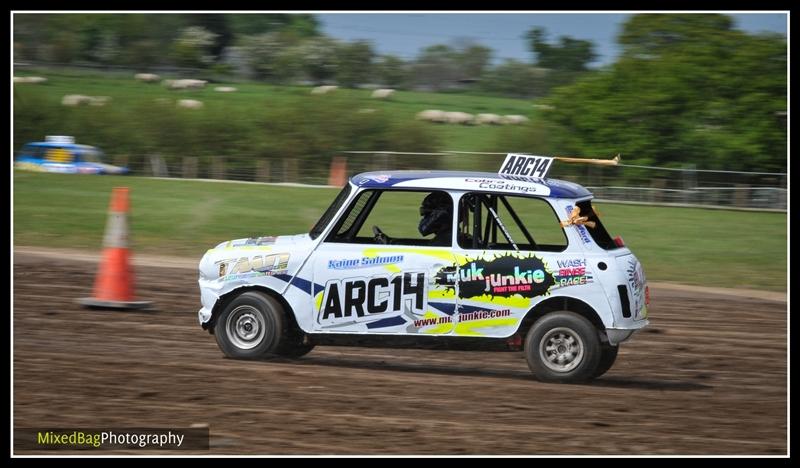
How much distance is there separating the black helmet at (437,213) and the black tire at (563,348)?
114 centimetres

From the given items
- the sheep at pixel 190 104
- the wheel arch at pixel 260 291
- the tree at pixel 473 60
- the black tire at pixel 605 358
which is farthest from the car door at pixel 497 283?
the sheep at pixel 190 104

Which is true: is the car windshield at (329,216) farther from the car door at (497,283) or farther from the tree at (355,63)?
the tree at (355,63)

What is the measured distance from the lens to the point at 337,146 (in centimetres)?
3133

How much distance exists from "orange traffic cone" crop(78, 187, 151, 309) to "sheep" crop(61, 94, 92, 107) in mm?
25297

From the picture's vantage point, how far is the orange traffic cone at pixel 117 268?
11.7 meters

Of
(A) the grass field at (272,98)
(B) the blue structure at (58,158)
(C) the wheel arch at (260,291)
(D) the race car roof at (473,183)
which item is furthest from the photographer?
(A) the grass field at (272,98)

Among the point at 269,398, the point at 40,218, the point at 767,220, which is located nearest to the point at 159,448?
the point at 269,398

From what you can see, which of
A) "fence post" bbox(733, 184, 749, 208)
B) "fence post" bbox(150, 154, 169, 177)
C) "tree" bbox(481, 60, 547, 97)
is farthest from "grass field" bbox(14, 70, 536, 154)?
"fence post" bbox(733, 184, 749, 208)

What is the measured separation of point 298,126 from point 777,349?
2281 cm

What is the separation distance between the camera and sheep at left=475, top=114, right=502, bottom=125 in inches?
1297

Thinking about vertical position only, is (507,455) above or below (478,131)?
below

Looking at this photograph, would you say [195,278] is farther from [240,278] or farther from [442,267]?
[442,267]

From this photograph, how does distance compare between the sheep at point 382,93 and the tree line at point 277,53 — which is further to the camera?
the sheep at point 382,93

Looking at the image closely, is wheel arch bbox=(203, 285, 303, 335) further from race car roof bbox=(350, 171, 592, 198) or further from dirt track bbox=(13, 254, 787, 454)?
race car roof bbox=(350, 171, 592, 198)
